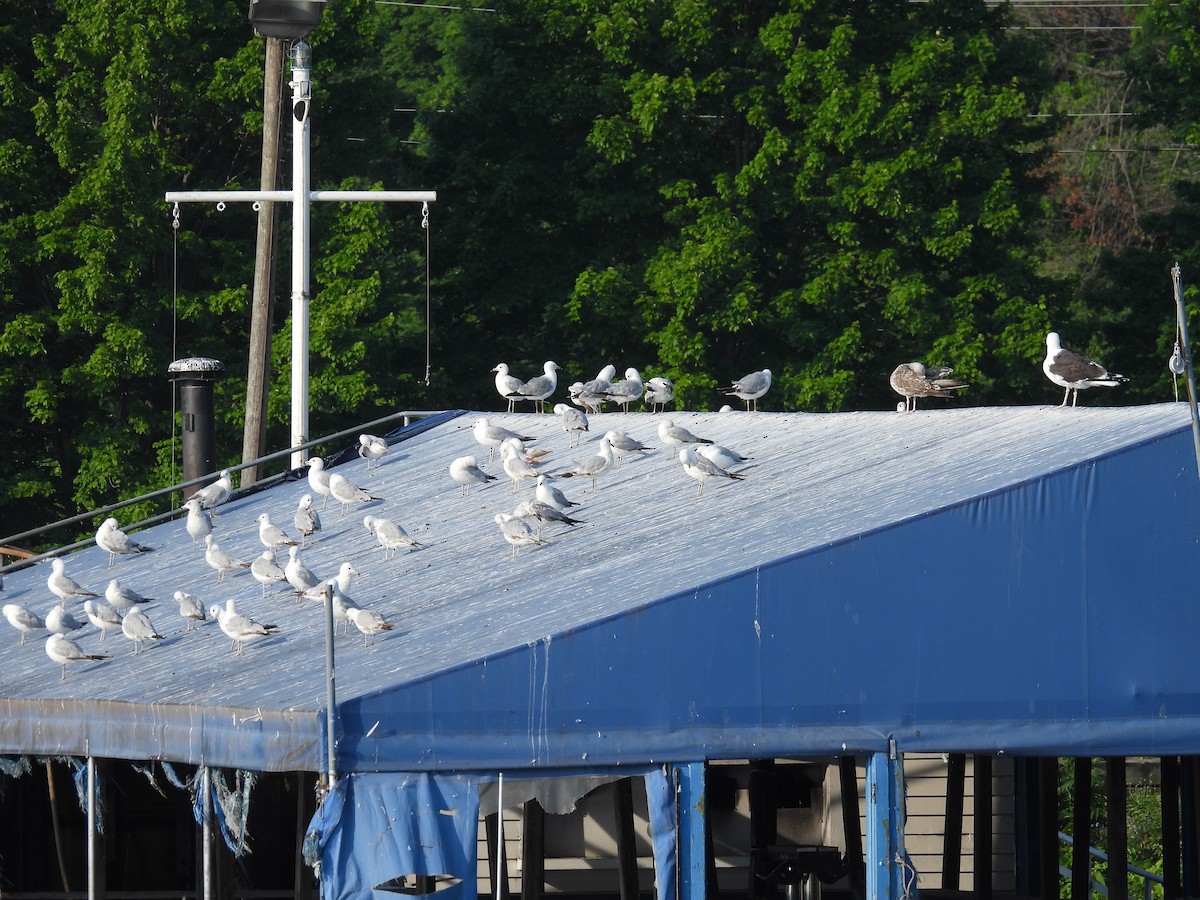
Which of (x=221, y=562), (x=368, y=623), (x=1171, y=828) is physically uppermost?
(x=368, y=623)

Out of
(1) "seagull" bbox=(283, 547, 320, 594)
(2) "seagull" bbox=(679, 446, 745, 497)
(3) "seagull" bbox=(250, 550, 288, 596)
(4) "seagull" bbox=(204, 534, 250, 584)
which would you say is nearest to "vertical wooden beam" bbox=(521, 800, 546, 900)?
(1) "seagull" bbox=(283, 547, 320, 594)

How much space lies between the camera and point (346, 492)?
17672 millimetres

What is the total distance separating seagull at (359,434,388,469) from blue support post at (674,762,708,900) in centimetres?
→ 853

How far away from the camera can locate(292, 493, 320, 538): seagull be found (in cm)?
1689

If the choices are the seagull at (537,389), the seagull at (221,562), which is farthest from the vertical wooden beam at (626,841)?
the seagull at (537,389)

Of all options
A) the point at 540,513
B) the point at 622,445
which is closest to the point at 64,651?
the point at 540,513

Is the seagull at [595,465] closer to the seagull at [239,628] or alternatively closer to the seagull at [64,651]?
the seagull at [239,628]

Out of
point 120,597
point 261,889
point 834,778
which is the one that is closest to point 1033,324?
point 834,778

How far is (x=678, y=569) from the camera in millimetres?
12203

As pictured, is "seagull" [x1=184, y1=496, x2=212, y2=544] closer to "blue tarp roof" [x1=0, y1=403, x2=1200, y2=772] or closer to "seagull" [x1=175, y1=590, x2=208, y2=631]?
"seagull" [x1=175, y1=590, x2=208, y2=631]

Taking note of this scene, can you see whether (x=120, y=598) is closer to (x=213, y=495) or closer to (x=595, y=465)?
(x=595, y=465)

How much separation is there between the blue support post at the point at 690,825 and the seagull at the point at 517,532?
3.29m

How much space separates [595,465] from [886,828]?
17.4 feet

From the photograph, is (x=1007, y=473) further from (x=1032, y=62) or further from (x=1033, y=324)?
(x=1032, y=62)
